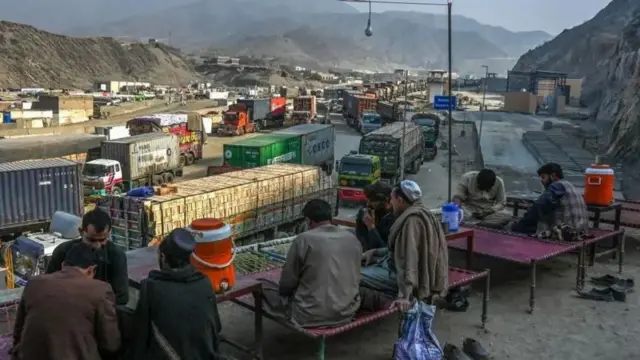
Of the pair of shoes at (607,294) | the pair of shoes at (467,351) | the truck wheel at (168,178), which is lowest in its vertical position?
the truck wheel at (168,178)

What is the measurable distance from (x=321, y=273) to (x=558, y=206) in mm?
6469

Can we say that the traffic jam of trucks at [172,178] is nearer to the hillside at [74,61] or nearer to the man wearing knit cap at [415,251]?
the man wearing knit cap at [415,251]

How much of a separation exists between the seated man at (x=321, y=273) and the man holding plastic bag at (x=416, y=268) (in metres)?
0.59

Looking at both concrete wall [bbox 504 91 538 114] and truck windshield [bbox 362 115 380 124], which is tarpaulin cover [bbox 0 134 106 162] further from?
concrete wall [bbox 504 91 538 114]

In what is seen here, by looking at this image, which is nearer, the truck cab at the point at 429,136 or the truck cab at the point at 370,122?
the truck cab at the point at 429,136

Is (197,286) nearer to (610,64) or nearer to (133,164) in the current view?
(133,164)

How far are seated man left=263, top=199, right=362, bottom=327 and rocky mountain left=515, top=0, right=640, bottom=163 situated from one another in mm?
32989

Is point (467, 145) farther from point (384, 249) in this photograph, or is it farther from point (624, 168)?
point (384, 249)

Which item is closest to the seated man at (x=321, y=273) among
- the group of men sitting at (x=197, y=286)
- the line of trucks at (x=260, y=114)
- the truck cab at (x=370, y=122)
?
the group of men sitting at (x=197, y=286)

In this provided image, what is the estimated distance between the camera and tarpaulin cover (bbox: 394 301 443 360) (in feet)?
23.4

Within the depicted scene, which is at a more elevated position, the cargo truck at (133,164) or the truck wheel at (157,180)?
the cargo truck at (133,164)

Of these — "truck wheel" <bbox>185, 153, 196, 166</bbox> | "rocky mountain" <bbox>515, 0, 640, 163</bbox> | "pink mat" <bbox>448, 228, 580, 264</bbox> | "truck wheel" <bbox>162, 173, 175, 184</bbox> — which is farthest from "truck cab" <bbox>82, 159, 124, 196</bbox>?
"rocky mountain" <bbox>515, 0, 640, 163</bbox>

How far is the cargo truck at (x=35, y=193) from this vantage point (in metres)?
22.5

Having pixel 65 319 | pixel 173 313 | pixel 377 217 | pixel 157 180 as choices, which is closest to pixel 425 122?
pixel 157 180
